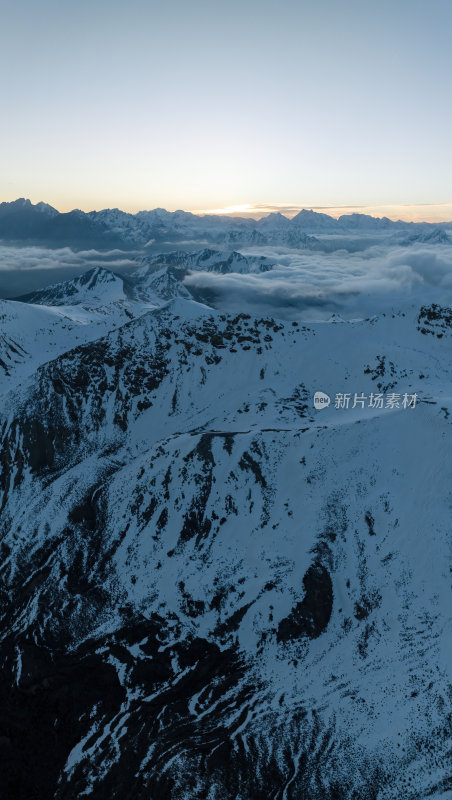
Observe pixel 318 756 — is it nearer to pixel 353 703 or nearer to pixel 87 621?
pixel 353 703

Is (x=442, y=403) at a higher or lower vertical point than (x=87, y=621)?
higher

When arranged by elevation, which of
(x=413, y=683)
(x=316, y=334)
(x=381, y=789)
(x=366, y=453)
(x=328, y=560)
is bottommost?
(x=381, y=789)

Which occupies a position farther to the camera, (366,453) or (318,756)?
(366,453)

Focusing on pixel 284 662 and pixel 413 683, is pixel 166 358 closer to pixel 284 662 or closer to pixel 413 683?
pixel 284 662

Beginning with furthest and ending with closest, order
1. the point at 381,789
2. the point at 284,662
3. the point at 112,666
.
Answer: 1. the point at 112,666
2. the point at 284,662
3. the point at 381,789

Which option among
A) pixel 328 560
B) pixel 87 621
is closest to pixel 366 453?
pixel 328 560

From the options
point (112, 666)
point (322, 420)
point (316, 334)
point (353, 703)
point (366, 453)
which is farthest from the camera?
point (316, 334)
